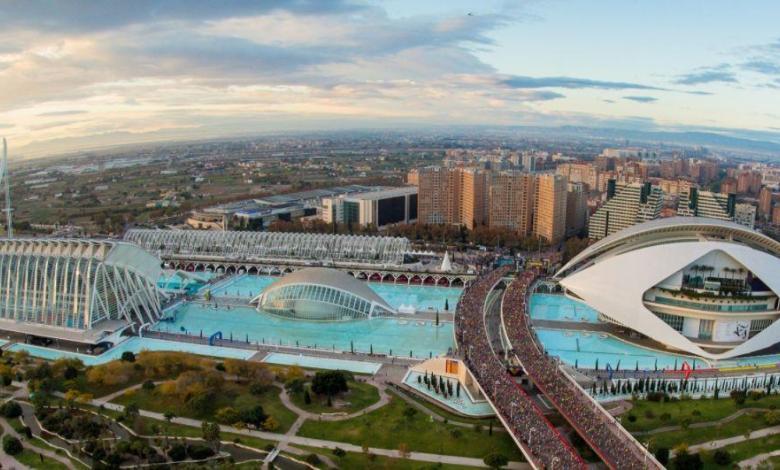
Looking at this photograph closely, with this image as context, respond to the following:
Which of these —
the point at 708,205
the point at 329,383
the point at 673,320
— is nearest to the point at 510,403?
the point at 329,383

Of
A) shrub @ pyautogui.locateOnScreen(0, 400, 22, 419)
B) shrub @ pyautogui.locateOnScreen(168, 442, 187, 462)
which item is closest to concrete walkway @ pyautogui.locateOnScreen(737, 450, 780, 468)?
shrub @ pyautogui.locateOnScreen(168, 442, 187, 462)

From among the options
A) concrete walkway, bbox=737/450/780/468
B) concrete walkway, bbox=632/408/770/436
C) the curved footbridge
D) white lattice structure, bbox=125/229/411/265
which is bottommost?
concrete walkway, bbox=737/450/780/468

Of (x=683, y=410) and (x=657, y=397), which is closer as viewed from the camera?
(x=683, y=410)

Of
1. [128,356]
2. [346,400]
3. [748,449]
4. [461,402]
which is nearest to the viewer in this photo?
[748,449]

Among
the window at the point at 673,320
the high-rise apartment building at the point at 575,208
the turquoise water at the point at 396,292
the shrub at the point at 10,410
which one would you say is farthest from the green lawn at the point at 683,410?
the high-rise apartment building at the point at 575,208

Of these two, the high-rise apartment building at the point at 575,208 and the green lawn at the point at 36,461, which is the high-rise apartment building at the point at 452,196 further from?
the green lawn at the point at 36,461

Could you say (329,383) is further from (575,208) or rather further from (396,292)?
(575,208)

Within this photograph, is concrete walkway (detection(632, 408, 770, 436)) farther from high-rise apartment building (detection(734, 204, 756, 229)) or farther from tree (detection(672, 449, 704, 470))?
high-rise apartment building (detection(734, 204, 756, 229))

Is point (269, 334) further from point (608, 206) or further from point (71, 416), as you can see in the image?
point (608, 206)
